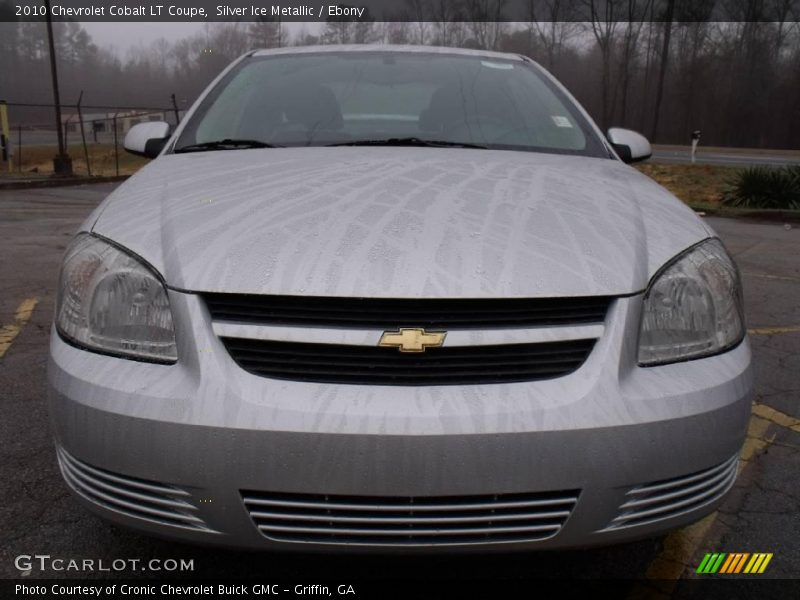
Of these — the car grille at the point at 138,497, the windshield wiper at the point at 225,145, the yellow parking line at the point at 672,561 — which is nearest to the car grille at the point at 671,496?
the yellow parking line at the point at 672,561

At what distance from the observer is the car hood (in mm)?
1389

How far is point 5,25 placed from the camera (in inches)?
2265

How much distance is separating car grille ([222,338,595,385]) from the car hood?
11cm

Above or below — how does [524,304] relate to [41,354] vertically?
above

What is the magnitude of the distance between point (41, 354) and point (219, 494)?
246 cm

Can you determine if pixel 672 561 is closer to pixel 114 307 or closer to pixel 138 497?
pixel 138 497

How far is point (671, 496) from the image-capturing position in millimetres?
1419

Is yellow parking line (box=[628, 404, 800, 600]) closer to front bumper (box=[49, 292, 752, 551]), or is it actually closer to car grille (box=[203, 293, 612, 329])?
front bumper (box=[49, 292, 752, 551])

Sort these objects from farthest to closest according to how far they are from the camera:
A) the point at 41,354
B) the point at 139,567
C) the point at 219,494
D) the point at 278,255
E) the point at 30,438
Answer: the point at 41,354 < the point at 30,438 < the point at 139,567 < the point at 278,255 < the point at 219,494

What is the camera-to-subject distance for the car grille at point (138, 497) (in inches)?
52.9

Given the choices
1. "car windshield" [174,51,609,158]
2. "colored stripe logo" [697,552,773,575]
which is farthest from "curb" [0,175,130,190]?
"colored stripe logo" [697,552,773,575]

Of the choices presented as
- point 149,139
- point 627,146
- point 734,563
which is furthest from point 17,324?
point 734,563

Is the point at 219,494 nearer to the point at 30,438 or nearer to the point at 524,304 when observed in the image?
the point at 524,304

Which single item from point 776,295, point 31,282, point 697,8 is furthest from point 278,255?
point 697,8
